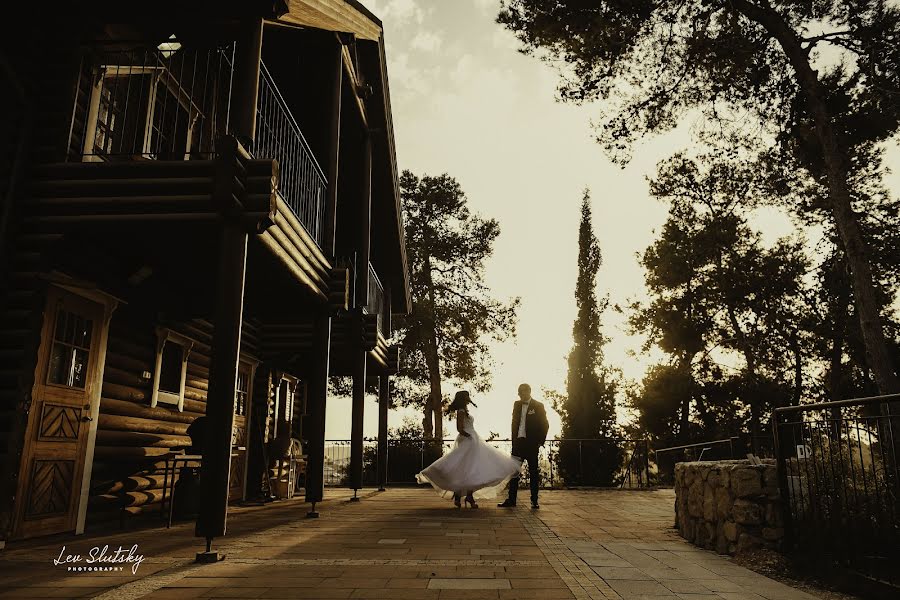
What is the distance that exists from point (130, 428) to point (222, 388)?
323cm

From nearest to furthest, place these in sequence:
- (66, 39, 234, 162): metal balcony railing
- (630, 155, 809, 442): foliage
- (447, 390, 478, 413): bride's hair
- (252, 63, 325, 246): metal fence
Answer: (66, 39, 234, 162): metal balcony railing, (252, 63, 325, 246): metal fence, (447, 390, 478, 413): bride's hair, (630, 155, 809, 442): foliage

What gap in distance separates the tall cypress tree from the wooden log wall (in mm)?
16702

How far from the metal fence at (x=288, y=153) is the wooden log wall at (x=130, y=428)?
2397 millimetres

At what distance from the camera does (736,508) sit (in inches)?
215

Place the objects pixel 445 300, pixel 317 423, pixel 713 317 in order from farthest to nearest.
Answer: pixel 445 300, pixel 713 317, pixel 317 423

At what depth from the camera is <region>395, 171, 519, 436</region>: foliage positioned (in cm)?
2806

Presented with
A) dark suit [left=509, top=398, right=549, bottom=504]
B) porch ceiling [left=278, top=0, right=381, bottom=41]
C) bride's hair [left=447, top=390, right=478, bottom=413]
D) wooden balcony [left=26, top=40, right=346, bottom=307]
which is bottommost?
dark suit [left=509, top=398, right=549, bottom=504]

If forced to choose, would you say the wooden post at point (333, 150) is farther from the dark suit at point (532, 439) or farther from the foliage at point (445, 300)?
the foliage at point (445, 300)

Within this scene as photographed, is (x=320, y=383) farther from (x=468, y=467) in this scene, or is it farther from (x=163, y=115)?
(x=163, y=115)

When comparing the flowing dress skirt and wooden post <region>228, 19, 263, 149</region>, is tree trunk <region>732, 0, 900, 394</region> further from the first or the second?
wooden post <region>228, 19, 263, 149</region>

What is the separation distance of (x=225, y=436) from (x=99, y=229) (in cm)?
236

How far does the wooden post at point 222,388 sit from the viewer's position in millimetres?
4902

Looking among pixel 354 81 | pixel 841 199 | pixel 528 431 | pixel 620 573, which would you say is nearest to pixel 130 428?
pixel 528 431

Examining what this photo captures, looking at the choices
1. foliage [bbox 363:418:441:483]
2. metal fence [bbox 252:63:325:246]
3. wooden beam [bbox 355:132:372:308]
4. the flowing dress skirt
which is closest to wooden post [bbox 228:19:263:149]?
metal fence [bbox 252:63:325:246]
